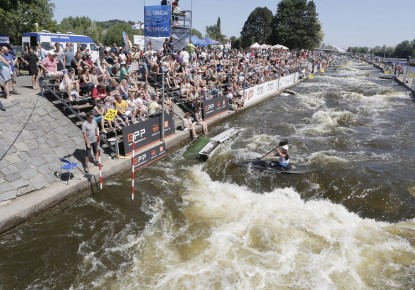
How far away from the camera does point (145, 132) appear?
42.7 feet

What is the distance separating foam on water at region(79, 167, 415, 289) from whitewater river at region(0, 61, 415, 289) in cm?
3

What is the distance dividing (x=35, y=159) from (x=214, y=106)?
11659 millimetres

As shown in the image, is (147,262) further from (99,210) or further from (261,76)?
(261,76)

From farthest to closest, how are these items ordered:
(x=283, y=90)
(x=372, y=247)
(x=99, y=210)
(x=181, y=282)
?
(x=283, y=90)
(x=99, y=210)
(x=372, y=247)
(x=181, y=282)

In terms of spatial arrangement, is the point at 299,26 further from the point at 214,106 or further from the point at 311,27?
the point at 214,106

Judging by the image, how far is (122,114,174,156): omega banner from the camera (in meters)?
11.9

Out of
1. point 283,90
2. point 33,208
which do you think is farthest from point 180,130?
point 283,90

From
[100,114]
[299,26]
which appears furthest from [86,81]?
[299,26]

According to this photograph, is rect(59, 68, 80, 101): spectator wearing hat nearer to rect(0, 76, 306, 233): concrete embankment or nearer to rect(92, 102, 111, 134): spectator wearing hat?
rect(0, 76, 306, 233): concrete embankment

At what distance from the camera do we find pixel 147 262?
7.18m

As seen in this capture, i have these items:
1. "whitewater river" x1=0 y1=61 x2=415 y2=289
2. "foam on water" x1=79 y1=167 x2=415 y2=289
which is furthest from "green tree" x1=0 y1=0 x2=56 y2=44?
"foam on water" x1=79 y1=167 x2=415 y2=289

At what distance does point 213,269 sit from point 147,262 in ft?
4.87

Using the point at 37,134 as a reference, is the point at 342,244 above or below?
below

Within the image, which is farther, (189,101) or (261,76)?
(261,76)
